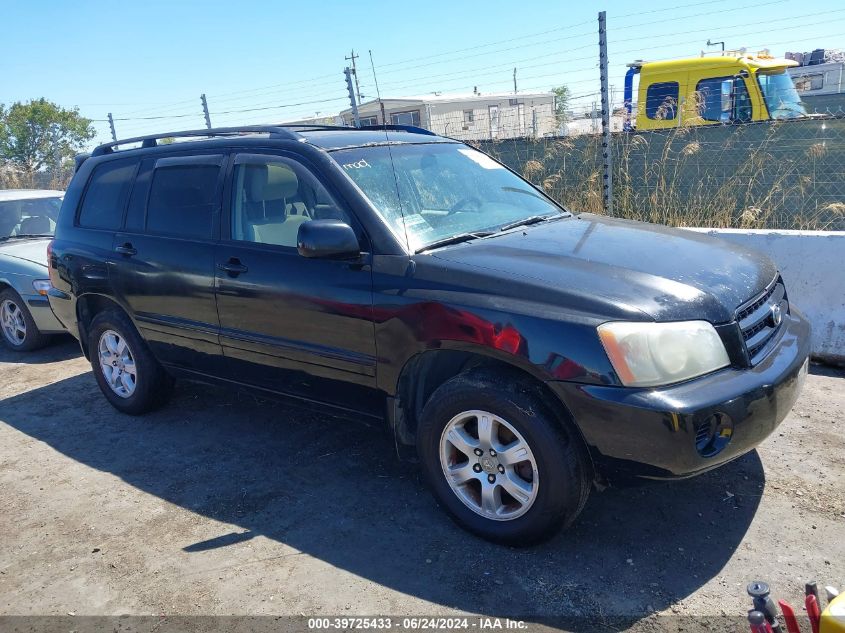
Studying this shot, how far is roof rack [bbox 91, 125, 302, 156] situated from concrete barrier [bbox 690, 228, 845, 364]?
3383 millimetres

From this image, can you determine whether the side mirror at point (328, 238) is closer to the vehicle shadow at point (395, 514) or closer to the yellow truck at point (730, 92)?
the vehicle shadow at point (395, 514)

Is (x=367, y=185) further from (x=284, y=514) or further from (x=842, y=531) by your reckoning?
(x=842, y=531)

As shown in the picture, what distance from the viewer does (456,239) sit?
3496mm

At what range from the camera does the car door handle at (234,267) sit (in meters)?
3.89

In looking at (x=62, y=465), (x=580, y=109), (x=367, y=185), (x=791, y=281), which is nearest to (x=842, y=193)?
(x=791, y=281)

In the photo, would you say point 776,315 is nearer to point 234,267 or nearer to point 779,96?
point 234,267

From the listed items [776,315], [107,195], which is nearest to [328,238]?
[776,315]

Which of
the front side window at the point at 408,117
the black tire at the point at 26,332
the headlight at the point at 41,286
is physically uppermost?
the front side window at the point at 408,117

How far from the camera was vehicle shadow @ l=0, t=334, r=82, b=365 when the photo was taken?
692 cm

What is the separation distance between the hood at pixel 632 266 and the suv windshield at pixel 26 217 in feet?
20.8

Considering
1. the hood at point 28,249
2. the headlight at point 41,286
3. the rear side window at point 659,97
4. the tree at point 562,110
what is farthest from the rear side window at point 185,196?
the rear side window at point 659,97

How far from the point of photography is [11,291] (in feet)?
22.9

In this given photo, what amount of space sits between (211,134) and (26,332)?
3.82 meters

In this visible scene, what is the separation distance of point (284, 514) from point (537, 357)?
1614mm
